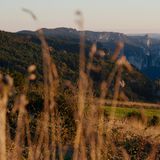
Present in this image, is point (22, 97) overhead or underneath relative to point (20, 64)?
overhead

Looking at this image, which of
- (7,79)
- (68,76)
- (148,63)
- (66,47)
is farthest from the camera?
(148,63)

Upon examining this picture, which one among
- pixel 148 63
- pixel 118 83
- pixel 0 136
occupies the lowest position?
pixel 148 63

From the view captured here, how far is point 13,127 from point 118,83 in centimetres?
864

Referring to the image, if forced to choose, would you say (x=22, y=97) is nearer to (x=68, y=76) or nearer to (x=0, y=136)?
(x=0, y=136)

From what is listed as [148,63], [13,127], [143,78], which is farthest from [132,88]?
[148,63]

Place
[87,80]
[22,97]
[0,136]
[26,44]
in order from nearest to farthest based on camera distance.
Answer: [22,97] → [0,136] → [87,80] → [26,44]

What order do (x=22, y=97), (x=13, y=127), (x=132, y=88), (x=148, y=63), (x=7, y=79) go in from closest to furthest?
(x=7, y=79) < (x=22, y=97) < (x=13, y=127) < (x=132, y=88) < (x=148, y=63)

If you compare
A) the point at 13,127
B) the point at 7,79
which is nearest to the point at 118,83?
the point at 7,79

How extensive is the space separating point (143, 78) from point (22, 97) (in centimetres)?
9144

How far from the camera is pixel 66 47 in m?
114

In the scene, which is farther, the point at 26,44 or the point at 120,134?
the point at 26,44

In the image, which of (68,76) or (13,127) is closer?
(13,127)

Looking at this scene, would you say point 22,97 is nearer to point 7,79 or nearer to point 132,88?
point 7,79

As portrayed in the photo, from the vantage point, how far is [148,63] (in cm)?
19138
